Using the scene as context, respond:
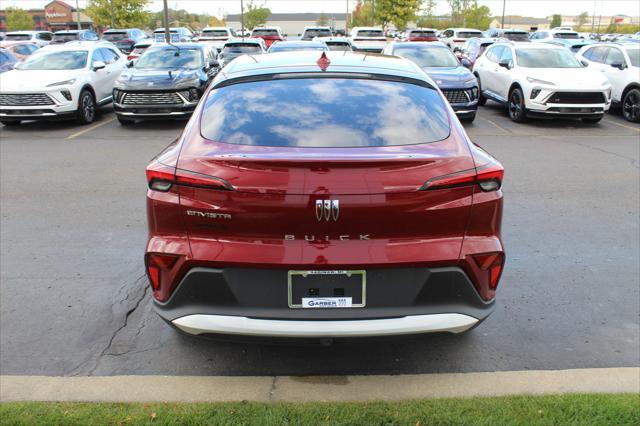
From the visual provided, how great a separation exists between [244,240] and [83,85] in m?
11.5

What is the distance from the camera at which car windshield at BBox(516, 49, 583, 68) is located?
13.7 metres

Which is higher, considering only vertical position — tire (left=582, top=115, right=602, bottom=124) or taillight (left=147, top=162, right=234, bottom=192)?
taillight (left=147, top=162, right=234, bottom=192)

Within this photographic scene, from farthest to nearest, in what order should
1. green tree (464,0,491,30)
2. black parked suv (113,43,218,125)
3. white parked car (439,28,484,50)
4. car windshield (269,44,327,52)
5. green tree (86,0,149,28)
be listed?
1. green tree (464,0,491,30)
2. green tree (86,0,149,28)
3. white parked car (439,28,484,50)
4. car windshield (269,44,327,52)
5. black parked suv (113,43,218,125)

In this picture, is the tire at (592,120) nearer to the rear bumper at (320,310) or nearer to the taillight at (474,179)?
the taillight at (474,179)

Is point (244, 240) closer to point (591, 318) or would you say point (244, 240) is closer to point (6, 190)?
point (591, 318)

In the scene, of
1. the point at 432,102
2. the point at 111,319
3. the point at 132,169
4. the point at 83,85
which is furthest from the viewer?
the point at 83,85

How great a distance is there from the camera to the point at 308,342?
3004 millimetres

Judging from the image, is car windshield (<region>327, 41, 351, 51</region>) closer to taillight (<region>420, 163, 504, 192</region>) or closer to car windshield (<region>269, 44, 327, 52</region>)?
car windshield (<region>269, 44, 327, 52</region>)

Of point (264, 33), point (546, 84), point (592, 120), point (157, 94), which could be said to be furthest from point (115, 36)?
point (592, 120)

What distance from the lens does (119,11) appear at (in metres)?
47.0

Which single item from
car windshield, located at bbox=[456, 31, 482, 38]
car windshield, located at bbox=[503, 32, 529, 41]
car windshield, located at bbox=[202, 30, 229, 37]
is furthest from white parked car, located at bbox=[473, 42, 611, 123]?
car windshield, located at bbox=[456, 31, 482, 38]

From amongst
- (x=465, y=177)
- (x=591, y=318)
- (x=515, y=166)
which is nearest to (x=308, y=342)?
(x=465, y=177)

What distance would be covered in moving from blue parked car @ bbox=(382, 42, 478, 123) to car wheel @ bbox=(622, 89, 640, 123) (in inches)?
154

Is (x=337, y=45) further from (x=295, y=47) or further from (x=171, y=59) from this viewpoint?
(x=171, y=59)
